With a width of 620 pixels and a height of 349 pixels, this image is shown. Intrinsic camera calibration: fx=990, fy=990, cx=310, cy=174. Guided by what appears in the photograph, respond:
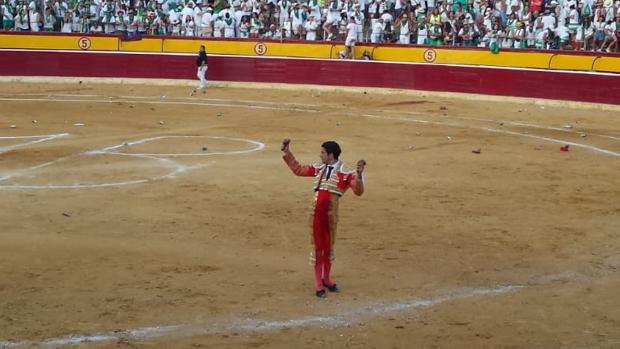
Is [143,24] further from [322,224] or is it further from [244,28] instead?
[322,224]

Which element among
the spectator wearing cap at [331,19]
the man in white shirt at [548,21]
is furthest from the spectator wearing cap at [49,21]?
the man in white shirt at [548,21]

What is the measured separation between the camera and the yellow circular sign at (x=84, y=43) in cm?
3422

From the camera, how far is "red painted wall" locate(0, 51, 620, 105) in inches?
1050

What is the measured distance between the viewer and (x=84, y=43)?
112 feet

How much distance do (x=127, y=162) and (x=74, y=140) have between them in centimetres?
329

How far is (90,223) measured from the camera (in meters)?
11.8

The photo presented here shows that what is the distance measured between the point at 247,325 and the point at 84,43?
27737mm

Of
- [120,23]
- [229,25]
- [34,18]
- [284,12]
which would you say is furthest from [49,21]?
[284,12]

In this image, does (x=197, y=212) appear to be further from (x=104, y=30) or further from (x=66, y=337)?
(x=104, y=30)

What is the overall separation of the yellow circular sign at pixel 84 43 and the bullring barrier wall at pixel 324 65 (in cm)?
3

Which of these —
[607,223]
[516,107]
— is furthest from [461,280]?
[516,107]

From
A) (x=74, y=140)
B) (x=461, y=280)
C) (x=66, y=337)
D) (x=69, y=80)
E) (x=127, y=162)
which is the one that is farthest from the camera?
(x=69, y=80)

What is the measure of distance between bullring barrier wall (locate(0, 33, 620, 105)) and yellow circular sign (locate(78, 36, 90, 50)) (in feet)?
0.11

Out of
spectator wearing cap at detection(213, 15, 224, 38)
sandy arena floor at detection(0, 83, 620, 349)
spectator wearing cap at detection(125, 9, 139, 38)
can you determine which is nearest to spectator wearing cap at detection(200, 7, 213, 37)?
spectator wearing cap at detection(213, 15, 224, 38)
